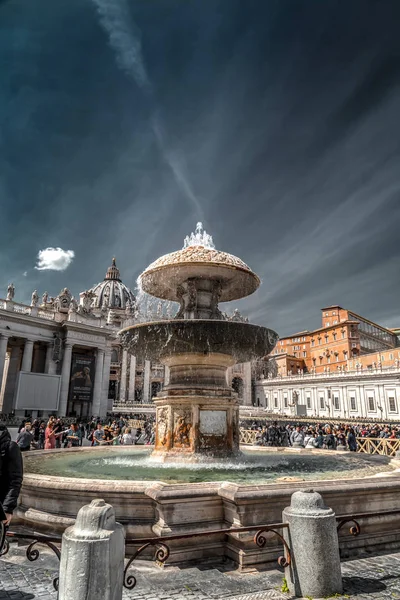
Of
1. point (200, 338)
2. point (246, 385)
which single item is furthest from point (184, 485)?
point (246, 385)

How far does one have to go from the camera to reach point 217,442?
27.7 feet

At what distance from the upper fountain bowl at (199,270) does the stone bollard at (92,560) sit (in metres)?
6.62

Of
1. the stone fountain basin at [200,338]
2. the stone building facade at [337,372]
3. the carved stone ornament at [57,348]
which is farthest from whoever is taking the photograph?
the stone building facade at [337,372]

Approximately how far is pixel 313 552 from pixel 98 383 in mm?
45330

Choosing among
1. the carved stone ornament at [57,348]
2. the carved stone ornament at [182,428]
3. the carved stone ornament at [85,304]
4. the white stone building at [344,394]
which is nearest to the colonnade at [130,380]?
the white stone building at [344,394]

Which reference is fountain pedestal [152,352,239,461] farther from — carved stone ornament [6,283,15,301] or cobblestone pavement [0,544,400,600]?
carved stone ornament [6,283,15,301]

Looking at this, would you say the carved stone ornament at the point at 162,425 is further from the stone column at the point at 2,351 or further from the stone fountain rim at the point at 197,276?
the stone column at the point at 2,351

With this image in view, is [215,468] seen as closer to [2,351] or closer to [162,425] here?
[162,425]

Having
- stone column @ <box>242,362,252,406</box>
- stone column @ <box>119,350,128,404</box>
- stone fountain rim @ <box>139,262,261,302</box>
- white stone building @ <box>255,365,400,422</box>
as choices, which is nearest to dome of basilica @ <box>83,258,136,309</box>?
stone column @ <box>119,350,128,404</box>

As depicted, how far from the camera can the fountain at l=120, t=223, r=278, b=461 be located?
8375 mm

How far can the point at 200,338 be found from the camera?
28.2 ft

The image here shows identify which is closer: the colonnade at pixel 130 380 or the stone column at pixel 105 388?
the stone column at pixel 105 388

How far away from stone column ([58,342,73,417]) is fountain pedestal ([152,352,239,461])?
35695mm

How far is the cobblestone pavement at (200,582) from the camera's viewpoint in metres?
3.80
